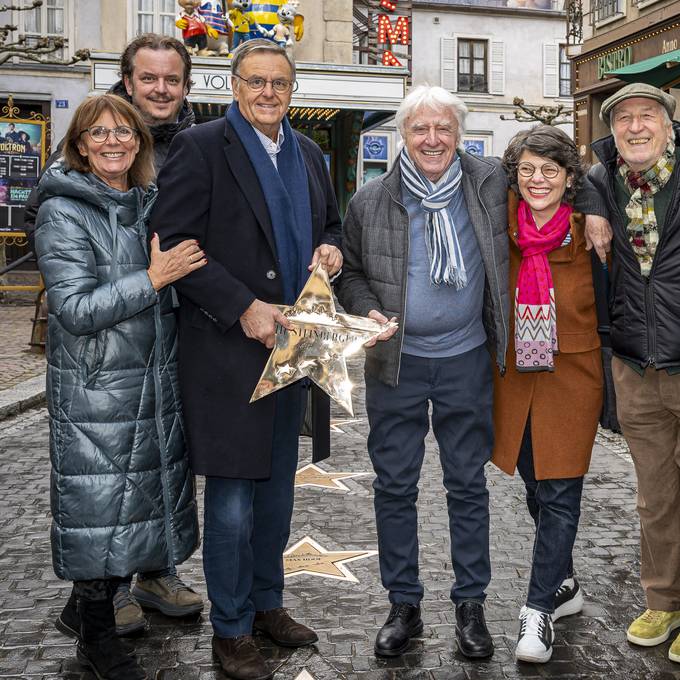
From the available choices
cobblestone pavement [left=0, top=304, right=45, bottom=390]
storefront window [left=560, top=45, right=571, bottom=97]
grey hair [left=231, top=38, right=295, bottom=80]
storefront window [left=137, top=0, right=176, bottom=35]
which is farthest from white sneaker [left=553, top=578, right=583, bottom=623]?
storefront window [left=560, top=45, right=571, bottom=97]

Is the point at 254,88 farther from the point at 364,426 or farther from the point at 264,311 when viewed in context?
the point at 364,426

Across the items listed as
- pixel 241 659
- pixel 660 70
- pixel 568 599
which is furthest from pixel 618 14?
pixel 241 659

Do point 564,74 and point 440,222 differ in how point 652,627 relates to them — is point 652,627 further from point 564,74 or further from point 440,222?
point 564,74

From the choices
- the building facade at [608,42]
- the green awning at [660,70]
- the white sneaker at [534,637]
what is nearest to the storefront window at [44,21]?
the building facade at [608,42]

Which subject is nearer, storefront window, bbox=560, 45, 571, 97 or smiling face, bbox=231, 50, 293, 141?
smiling face, bbox=231, 50, 293, 141

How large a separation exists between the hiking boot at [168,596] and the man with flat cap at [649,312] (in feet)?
5.82

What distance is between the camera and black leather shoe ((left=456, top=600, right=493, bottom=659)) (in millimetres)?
3570

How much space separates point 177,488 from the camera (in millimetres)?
3457

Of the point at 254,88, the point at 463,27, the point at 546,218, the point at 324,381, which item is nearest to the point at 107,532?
the point at 324,381

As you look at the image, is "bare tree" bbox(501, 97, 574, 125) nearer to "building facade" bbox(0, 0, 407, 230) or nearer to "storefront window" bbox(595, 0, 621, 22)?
"storefront window" bbox(595, 0, 621, 22)

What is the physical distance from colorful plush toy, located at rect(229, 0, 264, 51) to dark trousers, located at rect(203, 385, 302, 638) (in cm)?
1225

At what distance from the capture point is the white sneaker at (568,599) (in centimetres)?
394

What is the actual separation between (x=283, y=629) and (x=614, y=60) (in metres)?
15.6

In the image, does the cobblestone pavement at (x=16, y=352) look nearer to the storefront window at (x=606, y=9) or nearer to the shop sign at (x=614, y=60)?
the shop sign at (x=614, y=60)
